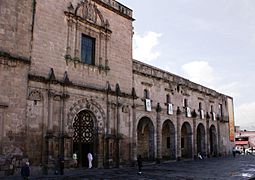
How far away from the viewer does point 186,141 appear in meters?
36.5

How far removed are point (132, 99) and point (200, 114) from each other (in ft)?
47.2

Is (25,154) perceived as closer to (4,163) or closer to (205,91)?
(4,163)

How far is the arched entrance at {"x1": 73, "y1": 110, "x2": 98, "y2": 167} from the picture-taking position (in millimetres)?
22453

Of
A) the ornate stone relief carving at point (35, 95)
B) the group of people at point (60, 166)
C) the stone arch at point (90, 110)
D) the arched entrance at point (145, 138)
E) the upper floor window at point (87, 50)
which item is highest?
the upper floor window at point (87, 50)

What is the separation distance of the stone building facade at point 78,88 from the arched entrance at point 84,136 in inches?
2.9

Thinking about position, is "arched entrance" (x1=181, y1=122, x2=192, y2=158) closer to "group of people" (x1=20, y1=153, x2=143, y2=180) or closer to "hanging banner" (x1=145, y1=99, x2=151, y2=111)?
"hanging banner" (x1=145, y1=99, x2=151, y2=111)

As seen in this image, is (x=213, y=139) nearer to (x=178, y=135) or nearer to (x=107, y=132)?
(x=178, y=135)

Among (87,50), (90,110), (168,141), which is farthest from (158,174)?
(168,141)

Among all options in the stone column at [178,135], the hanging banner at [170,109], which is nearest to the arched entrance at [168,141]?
the stone column at [178,135]

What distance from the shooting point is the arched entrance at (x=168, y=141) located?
1286 inches

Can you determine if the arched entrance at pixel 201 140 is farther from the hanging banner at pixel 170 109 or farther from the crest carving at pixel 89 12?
the crest carving at pixel 89 12

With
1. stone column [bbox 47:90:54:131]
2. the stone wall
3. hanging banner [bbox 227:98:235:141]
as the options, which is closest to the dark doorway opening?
stone column [bbox 47:90:54:131]

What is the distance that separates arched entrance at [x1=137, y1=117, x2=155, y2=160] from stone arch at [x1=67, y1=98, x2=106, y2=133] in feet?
24.0

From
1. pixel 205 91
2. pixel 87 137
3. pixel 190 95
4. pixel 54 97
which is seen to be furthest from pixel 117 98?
pixel 205 91
